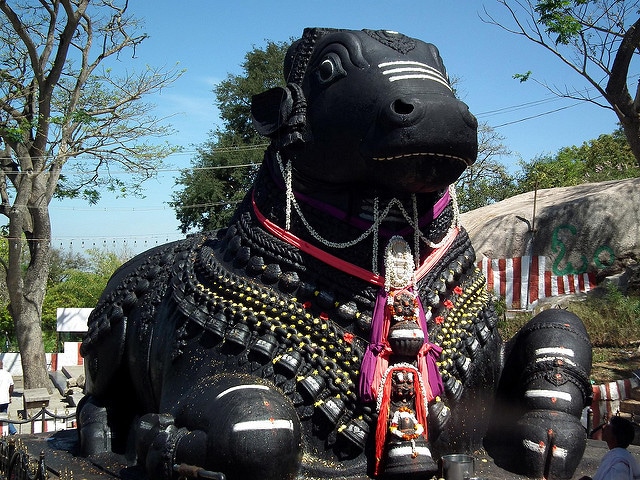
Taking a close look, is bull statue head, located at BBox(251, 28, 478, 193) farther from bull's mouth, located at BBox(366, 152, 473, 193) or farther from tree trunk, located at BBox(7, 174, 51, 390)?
tree trunk, located at BBox(7, 174, 51, 390)

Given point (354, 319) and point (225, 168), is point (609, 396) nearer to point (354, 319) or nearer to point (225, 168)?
point (354, 319)

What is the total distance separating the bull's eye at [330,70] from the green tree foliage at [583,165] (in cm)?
2405

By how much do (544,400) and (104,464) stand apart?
1.95 metres

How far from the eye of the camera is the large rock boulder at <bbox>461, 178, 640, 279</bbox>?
527 inches

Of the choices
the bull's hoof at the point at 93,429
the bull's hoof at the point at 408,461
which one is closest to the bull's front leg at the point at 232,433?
the bull's hoof at the point at 408,461

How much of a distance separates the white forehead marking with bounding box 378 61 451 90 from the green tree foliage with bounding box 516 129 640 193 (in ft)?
78.9

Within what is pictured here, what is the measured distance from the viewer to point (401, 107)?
246cm

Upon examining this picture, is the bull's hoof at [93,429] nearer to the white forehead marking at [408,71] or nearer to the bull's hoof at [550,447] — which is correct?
the bull's hoof at [550,447]

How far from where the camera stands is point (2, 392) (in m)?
9.88

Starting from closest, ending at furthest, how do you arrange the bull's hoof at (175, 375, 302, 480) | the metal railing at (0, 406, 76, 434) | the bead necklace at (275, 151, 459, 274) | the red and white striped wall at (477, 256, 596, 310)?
the bull's hoof at (175, 375, 302, 480) → the bead necklace at (275, 151, 459, 274) → the metal railing at (0, 406, 76, 434) → the red and white striped wall at (477, 256, 596, 310)

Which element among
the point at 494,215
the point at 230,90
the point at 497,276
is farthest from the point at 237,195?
the point at 497,276

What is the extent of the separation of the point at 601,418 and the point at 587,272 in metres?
5.02

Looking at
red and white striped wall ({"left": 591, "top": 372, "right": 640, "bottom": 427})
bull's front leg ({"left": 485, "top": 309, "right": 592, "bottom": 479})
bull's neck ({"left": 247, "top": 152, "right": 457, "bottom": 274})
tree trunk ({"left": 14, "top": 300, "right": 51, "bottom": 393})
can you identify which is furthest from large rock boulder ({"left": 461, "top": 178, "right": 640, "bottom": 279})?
bull's neck ({"left": 247, "top": 152, "right": 457, "bottom": 274})

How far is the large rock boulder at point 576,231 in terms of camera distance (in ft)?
43.9
